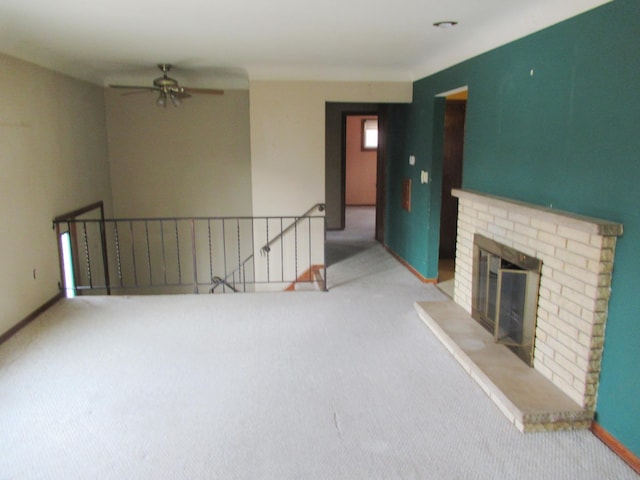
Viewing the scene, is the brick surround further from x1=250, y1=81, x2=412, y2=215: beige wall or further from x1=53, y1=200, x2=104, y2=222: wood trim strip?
x1=53, y1=200, x2=104, y2=222: wood trim strip

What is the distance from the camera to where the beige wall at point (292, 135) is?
5.80m

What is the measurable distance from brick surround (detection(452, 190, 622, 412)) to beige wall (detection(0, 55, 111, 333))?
3945 mm

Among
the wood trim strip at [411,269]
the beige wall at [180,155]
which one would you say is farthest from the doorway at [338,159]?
the beige wall at [180,155]

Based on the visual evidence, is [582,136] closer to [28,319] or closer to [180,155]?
[28,319]

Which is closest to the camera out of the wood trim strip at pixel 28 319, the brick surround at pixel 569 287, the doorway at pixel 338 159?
the brick surround at pixel 569 287

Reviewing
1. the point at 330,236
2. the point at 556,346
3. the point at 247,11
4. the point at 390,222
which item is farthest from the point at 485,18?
the point at 330,236

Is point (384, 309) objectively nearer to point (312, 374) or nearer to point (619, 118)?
point (312, 374)

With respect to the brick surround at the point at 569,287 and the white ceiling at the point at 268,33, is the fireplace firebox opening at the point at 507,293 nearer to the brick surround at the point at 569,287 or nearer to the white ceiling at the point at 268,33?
the brick surround at the point at 569,287

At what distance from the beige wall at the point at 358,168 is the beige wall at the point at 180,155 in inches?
208

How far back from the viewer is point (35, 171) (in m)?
4.41

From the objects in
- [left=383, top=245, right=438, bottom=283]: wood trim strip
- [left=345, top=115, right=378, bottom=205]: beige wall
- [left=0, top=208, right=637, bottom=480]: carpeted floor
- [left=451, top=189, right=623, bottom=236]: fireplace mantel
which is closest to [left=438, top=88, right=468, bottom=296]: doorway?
[left=383, top=245, right=438, bottom=283]: wood trim strip

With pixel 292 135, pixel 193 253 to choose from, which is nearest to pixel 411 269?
pixel 292 135

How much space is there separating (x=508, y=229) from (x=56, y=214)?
4.29 metres

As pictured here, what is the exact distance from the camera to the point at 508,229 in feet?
11.3
